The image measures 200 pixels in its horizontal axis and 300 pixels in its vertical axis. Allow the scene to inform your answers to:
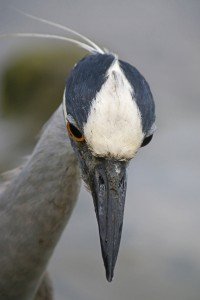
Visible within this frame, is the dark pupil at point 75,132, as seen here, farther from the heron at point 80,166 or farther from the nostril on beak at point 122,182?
the nostril on beak at point 122,182

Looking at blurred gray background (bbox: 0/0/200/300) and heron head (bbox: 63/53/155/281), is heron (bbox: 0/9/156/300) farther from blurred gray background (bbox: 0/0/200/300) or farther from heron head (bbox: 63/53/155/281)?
blurred gray background (bbox: 0/0/200/300)

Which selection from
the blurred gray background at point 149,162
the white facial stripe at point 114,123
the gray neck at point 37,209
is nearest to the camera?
the white facial stripe at point 114,123

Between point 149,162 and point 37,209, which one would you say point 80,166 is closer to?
point 37,209

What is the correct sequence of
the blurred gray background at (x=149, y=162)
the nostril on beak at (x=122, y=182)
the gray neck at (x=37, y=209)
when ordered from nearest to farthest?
the nostril on beak at (x=122, y=182) < the gray neck at (x=37, y=209) < the blurred gray background at (x=149, y=162)

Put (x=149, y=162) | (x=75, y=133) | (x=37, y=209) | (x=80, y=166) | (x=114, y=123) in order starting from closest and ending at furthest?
(x=114, y=123) < (x=75, y=133) < (x=80, y=166) < (x=37, y=209) < (x=149, y=162)

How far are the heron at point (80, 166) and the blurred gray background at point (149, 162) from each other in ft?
2.79

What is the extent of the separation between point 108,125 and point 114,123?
13 millimetres

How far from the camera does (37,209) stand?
212cm

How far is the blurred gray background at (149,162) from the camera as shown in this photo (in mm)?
3066

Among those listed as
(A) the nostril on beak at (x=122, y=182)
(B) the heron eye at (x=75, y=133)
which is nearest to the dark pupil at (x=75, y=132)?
(B) the heron eye at (x=75, y=133)

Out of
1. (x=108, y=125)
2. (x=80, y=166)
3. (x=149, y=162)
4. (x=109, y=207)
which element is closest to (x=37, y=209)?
(x=80, y=166)

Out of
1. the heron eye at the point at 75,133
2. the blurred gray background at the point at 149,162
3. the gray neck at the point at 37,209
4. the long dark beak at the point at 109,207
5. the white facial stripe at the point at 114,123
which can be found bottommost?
the blurred gray background at the point at 149,162

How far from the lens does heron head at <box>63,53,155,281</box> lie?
165cm

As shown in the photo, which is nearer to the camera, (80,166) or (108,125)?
(108,125)
